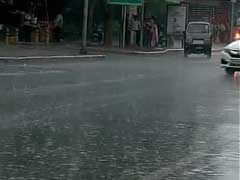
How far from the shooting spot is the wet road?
26.8 feet

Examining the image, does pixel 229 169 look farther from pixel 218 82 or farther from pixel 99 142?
pixel 218 82

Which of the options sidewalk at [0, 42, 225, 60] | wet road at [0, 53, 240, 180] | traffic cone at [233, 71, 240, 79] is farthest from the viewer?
sidewalk at [0, 42, 225, 60]

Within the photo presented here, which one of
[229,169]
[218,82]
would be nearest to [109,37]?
[218,82]

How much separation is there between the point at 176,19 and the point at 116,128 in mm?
31977

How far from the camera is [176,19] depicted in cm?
4278

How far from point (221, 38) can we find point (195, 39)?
20.3m

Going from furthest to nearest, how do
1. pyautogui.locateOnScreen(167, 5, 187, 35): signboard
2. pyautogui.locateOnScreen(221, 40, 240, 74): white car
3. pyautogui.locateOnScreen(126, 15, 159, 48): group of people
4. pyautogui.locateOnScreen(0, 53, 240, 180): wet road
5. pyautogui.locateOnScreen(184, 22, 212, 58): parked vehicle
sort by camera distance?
pyautogui.locateOnScreen(167, 5, 187, 35): signboard < pyautogui.locateOnScreen(126, 15, 159, 48): group of people < pyautogui.locateOnScreen(184, 22, 212, 58): parked vehicle < pyautogui.locateOnScreen(221, 40, 240, 74): white car < pyautogui.locateOnScreen(0, 53, 240, 180): wet road

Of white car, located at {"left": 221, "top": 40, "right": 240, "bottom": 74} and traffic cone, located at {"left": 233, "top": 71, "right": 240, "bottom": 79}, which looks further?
white car, located at {"left": 221, "top": 40, "right": 240, "bottom": 74}

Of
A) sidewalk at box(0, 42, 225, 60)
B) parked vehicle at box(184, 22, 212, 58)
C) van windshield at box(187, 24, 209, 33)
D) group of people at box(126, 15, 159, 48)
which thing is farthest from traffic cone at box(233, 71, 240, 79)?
group of people at box(126, 15, 159, 48)

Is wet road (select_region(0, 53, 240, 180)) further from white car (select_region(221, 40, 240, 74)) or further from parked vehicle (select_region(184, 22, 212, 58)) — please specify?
parked vehicle (select_region(184, 22, 212, 58))

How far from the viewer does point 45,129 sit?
10.8m

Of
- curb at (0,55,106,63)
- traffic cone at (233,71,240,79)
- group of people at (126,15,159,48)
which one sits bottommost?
traffic cone at (233,71,240,79)

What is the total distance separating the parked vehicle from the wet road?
56.5 ft

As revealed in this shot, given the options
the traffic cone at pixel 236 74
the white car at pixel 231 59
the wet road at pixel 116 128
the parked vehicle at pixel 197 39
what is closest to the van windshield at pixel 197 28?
the parked vehicle at pixel 197 39
